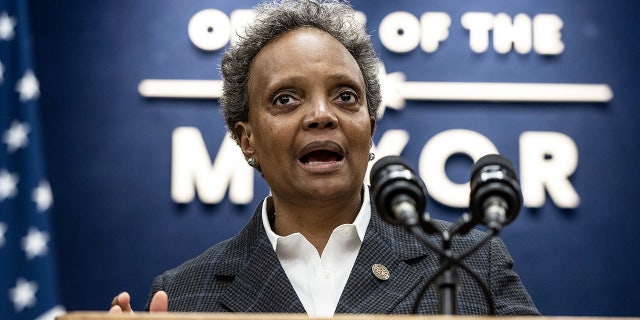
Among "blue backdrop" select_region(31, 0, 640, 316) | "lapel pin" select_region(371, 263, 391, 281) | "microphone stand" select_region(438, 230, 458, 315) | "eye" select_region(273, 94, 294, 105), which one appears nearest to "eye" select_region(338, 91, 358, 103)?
"eye" select_region(273, 94, 294, 105)

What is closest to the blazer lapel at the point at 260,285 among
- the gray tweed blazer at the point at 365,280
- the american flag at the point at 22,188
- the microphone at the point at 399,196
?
the gray tweed blazer at the point at 365,280

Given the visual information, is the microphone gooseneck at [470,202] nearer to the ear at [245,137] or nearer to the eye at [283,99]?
the eye at [283,99]

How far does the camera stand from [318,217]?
1869mm

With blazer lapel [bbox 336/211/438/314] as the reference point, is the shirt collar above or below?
above

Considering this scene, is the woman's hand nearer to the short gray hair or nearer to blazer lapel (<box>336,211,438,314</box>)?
blazer lapel (<box>336,211,438,314</box>)

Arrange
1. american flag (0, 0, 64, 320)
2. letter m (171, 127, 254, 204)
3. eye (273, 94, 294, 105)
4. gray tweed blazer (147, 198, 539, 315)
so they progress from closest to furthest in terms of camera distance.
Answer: gray tweed blazer (147, 198, 539, 315)
eye (273, 94, 294, 105)
american flag (0, 0, 64, 320)
letter m (171, 127, 254, 204)

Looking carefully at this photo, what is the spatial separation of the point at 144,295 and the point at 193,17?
116 centimetres

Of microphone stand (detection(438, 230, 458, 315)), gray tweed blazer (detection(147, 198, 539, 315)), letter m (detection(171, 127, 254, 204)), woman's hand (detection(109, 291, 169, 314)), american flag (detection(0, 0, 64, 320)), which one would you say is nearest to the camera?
microphone stand (detection(438, 230, 458, 315))

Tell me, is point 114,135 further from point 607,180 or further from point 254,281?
point 607,180

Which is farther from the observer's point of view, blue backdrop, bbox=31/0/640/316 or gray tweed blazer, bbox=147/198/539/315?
blue backdrop, bbox=31/0/640/316

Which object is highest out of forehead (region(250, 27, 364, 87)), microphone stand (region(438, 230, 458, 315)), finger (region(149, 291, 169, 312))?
forehead (region(250, 27, 364, 87))

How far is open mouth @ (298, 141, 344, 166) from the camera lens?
176cm

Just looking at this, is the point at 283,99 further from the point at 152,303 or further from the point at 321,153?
the point at 152,303

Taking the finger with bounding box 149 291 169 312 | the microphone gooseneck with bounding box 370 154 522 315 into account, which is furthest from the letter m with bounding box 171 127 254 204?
the microphone gooseneck with bounding box 370 154 522 315
